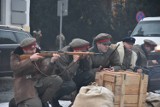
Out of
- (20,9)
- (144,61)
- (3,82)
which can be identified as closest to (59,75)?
(144,61)

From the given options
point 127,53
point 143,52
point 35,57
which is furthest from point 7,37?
point 35,57

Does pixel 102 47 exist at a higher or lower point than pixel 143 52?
higher

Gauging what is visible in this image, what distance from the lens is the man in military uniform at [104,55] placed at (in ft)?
23.6

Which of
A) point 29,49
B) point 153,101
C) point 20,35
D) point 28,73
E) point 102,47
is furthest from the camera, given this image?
point 20,35

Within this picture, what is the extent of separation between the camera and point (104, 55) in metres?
7.22

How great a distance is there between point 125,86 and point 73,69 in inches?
32.2

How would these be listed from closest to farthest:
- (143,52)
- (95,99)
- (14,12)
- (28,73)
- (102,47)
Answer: (95,99) < (28,73) < (102,47) < (143,52) < (14,12)

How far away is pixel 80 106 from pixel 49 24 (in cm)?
2188

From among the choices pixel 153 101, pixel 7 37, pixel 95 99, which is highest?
pixel 7 37

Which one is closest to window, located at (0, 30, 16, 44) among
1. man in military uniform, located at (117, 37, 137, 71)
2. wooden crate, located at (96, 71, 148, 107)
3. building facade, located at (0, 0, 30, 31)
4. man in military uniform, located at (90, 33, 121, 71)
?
man in military uniform, located at (117, 37, 137, 71)

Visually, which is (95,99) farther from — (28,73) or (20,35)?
(20,35)

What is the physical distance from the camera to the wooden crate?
6.34 m

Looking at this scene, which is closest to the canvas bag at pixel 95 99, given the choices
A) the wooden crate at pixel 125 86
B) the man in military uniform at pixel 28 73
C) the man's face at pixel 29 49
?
the wooden crate at pixel 125 86

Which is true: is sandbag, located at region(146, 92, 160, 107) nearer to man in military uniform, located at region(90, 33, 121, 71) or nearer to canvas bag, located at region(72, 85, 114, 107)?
man in military uniform, located at region(90, 33, 121, 71)
